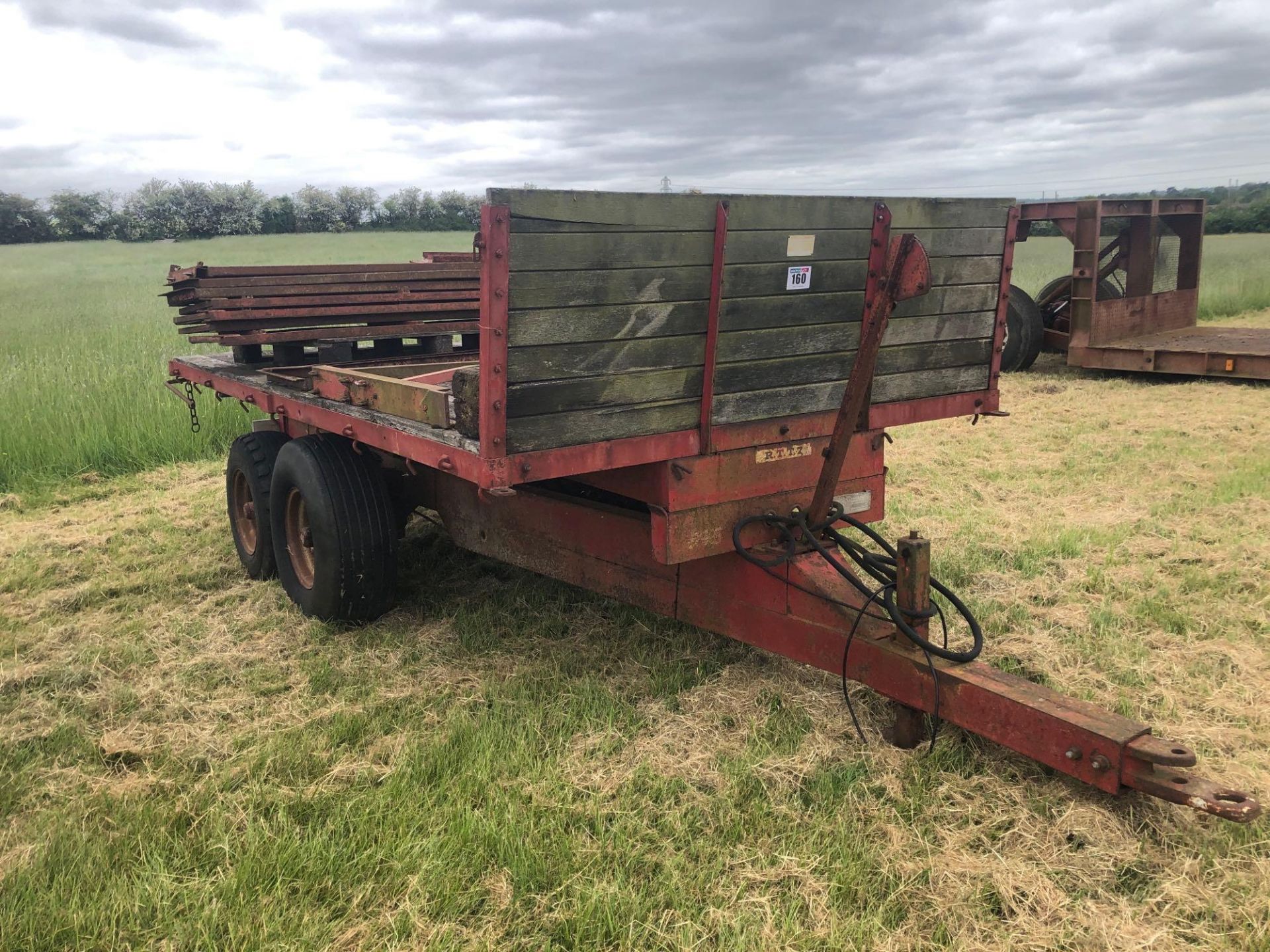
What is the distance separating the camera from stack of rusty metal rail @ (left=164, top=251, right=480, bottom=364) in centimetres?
510

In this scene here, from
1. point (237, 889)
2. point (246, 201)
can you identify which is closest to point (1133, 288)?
point (237, 889)

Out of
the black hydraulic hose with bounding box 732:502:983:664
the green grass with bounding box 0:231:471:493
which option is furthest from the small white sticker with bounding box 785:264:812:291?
the green grass with bounding box 0:231:471:493

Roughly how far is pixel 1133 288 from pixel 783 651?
10.3 meters

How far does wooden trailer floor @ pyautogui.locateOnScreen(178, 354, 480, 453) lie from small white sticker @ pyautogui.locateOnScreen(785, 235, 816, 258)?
1.20m

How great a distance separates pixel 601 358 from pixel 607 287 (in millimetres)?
212

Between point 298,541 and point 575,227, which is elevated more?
point 575,227

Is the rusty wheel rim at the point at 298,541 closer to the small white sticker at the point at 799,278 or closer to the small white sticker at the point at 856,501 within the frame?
the small white sticker at the point at 856,501

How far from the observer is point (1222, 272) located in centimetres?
2220

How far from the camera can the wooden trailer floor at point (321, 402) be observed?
3197mm

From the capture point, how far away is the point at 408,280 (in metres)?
5.69

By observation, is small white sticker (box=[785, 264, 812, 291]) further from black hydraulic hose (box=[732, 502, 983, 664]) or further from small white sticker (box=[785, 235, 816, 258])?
Result: black hydraulic hose (box=[732, 502, 983, 664])

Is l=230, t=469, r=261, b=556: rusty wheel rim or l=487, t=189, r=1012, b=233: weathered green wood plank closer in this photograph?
l=487, t=189, r=1012, b=233: weathered green wood plank

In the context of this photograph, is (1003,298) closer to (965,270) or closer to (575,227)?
(965,270)

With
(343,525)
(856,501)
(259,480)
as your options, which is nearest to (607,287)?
(856,501)
